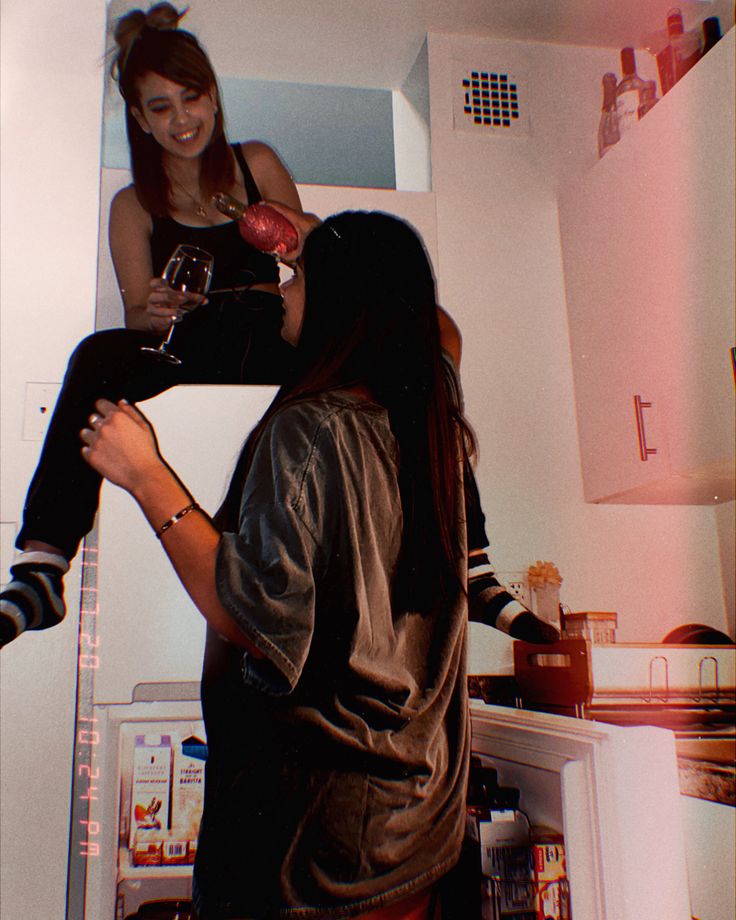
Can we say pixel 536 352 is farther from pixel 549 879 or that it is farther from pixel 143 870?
pixel 143 870

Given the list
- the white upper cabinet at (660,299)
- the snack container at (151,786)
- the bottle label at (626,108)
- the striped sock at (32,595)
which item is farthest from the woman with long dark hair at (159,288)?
the bottle label at (626,108)

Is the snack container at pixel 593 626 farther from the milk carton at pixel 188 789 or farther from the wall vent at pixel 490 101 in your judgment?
the wall vent at pixel 490 101

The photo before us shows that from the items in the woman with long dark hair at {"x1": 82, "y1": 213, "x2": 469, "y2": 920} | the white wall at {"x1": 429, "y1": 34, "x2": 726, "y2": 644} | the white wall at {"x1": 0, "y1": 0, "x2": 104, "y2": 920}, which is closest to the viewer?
the woman with long dark hair at {"x1": 82, "y1": 213, "x2": 469, "y2": 920}

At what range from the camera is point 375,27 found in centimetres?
157

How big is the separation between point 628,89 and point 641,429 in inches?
28.0

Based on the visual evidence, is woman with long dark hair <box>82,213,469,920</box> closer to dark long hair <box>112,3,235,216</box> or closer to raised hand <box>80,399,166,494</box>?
raised hand <box>80,399,166,494</box>

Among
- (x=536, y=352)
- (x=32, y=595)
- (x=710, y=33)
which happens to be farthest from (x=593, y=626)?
(x=710, y=33)

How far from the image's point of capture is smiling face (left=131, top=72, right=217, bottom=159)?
4.59 feet

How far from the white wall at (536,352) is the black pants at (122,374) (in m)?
0.38

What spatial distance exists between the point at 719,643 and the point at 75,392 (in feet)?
3.87

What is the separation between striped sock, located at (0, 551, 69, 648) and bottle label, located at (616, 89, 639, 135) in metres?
1.34

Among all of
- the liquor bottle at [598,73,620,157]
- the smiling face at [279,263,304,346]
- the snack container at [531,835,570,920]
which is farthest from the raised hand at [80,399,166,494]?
the liquor bottle at [598,73,620,157]

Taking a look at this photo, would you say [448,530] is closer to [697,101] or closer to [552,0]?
[697,101]

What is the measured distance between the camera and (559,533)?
4.84 ft
